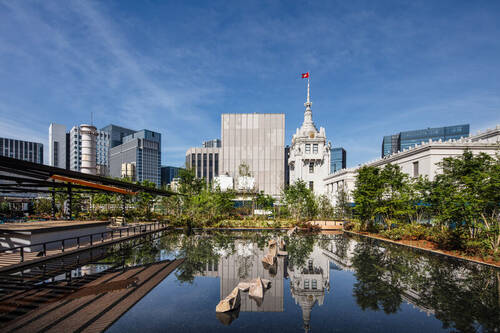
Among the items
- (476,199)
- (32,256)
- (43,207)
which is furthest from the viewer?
(43,207)

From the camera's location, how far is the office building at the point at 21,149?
150m

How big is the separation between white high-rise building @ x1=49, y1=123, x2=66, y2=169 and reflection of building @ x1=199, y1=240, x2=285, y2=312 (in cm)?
17445

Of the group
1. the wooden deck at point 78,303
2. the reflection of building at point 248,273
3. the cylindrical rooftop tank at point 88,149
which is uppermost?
the cylindrical rooftop tank at point 88,149

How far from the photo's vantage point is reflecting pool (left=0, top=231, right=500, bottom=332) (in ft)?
25.9

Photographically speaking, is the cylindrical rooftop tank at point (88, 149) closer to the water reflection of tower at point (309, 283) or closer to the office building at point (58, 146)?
the water reflection of tower at point (309, 283)

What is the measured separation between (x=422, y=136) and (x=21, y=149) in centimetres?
23580

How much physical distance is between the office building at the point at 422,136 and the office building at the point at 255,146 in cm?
7321

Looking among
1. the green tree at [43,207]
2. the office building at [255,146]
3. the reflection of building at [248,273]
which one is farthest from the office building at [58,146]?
the reflection of building at [248,273]

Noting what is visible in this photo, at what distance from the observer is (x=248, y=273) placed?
13.5m

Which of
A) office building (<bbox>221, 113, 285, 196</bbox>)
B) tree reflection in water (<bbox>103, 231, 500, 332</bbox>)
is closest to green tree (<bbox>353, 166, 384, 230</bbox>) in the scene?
tree reflection in water (<bbox>103, 231, 500, 332</bbox>)

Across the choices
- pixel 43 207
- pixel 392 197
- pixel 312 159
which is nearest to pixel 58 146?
pixel 43 207

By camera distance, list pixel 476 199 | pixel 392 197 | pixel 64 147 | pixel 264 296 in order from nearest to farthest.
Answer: pixel 264 296 < pixel 476 199 < pixel 392 197 < pixel 64 147

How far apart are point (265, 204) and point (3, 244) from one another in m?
42.3

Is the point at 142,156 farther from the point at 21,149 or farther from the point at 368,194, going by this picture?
the point at 368,194
